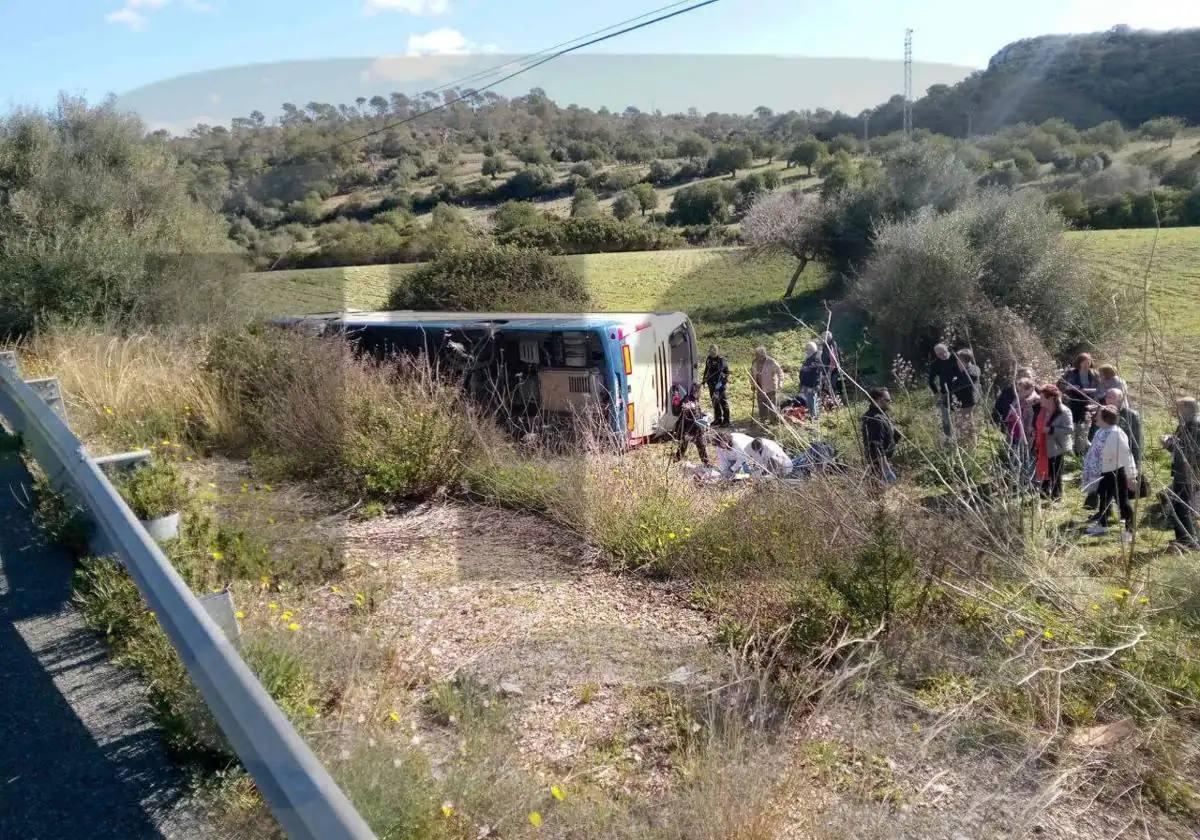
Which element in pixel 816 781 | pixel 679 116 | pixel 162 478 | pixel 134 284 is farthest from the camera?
pixel 679 116

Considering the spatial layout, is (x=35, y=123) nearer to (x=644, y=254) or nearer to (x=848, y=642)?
(x=848, y=642)

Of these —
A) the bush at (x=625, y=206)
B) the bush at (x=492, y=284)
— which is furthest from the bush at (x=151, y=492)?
the bush at (x=625, y=206)

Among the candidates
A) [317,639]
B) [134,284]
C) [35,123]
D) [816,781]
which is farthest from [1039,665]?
[35,123]

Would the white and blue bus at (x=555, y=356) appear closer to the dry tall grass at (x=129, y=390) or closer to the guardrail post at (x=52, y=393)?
the dry tall grass at (x=129, y=390)

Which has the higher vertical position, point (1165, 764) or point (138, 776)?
point (138, 776)

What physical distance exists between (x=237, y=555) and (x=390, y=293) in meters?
21.2

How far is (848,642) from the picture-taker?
370 centimetres

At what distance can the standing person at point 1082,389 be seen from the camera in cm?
987

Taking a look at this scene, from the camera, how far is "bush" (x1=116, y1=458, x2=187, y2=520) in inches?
181

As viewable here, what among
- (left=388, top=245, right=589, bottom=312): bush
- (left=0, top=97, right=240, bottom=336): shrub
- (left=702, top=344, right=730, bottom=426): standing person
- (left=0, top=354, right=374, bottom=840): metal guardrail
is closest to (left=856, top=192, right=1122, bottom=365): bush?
(left=702, top=344, right=730, bottom=426): standing person

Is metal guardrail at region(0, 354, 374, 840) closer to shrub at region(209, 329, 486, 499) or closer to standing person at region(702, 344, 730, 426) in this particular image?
shrub at region(209, 329, 486, 499)

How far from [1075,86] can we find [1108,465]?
109ft

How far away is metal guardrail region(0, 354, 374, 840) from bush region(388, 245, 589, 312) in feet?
55.7

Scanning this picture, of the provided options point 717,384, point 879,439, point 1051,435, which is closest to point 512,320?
point 717,384
